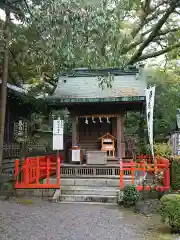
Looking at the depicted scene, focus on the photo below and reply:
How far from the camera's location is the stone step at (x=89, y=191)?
12086 millimetres

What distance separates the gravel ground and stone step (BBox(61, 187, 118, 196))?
3.84 feet

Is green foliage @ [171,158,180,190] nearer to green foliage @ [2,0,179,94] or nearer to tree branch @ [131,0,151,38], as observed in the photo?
green foliage @ [2,0,179,94]

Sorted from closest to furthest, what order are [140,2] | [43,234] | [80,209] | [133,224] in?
[43,234]
[133,224]
[80,209]
[140,2]

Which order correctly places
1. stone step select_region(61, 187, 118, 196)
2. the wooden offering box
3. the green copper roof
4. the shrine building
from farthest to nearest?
1. the wooden offering box
2. the shrine building
3. the green copper roof
4. stone step select_region(61, 187, 118, 196)

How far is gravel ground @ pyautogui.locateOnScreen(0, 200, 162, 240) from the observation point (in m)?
6.94

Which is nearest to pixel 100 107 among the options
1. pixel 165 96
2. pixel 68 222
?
pixel 165 96

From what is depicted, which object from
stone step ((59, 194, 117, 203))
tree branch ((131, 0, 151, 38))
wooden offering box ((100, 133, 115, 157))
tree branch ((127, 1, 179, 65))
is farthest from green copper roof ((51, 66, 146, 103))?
tree branch ((131, 0, 151, 38))

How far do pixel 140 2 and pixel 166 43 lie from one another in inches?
177

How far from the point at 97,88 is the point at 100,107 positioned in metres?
1.09

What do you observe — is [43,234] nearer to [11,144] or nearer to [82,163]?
[82,163]

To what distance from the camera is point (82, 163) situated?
15312 millimetres

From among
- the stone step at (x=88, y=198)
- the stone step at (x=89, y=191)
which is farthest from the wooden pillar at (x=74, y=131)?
the stone step at (x=88, y=198)

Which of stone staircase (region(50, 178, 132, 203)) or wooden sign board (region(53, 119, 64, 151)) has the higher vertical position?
wooden sign board (region(53, 119, 64, 151))

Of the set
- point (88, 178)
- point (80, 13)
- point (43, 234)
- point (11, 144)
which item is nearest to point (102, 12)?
point (80, 13)
